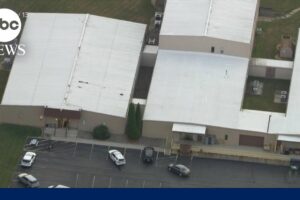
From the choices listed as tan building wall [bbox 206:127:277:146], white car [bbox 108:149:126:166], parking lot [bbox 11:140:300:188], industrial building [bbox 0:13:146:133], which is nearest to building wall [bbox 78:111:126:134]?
industrial building [bbox 0:13:146:133]

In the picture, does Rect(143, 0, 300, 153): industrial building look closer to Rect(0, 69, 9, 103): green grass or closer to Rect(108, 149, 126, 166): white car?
Rect(108, 149, 126, 166): white car

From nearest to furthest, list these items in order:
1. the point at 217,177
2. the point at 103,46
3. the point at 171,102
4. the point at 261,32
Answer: the point at 217,177 < the point at 171,102 < the point at 103,46 < the point at 261,32

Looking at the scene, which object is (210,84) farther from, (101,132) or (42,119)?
(42,119)

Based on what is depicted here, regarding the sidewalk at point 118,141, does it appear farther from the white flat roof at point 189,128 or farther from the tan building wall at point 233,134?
the tan building wall at point 233,134

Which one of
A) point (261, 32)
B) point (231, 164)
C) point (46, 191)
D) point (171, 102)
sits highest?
point (261, 32)

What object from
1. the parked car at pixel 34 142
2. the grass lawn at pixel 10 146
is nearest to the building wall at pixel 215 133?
the parked car at pixel 34 142

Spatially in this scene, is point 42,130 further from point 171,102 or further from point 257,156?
point 257,156

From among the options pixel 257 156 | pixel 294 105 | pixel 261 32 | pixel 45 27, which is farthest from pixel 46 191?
pixel 261 32
